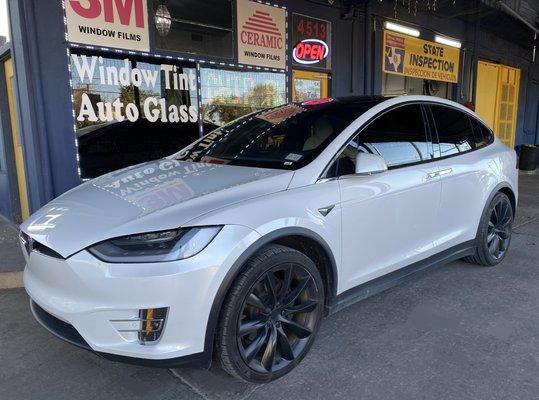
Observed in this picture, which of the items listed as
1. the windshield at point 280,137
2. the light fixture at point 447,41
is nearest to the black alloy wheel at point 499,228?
the windshield at point 280,137

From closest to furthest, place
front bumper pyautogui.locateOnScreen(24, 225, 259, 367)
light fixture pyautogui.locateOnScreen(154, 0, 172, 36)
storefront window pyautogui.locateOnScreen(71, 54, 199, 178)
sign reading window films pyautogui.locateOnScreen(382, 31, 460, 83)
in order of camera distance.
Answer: front bumper pyautogui.locateOnScreen(24, 225, 259, 367), storefront window pyautogui.locateOnScreen(71, 54, 199, 178), light fixture pyautogui.locateOnScreen(154, 0, 172, 36), sign reading window films pyautogui.locateOnScreen(382, 31, 460, 83)

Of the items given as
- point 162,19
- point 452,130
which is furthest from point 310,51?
point 452,130

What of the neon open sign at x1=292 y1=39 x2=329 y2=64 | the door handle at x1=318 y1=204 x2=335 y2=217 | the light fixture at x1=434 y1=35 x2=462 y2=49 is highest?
the light fixture at x1=434 y1=35 x2=462 y2=49

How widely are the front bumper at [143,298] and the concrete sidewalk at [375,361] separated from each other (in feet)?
1.50

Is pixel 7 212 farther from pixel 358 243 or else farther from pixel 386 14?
pixel 386 14

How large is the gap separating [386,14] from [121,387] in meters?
8.49

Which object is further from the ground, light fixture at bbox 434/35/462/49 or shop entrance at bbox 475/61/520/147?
light fixture at bbox 434/35/462/49

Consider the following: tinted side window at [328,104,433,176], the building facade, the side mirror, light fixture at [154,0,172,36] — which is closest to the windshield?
tinted side window at [328,104,433,176]

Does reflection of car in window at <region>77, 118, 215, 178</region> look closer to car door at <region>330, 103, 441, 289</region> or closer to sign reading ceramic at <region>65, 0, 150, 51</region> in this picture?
sign reading ceramic at <region>65, 0, 150, 51</region>

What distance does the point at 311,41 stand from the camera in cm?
771

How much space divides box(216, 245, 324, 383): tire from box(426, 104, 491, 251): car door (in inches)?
59.2

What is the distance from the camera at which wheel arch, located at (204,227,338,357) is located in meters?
2.29

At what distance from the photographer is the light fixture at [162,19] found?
227 inches

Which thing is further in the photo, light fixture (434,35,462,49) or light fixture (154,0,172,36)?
light fixture (434,35,462,49)
